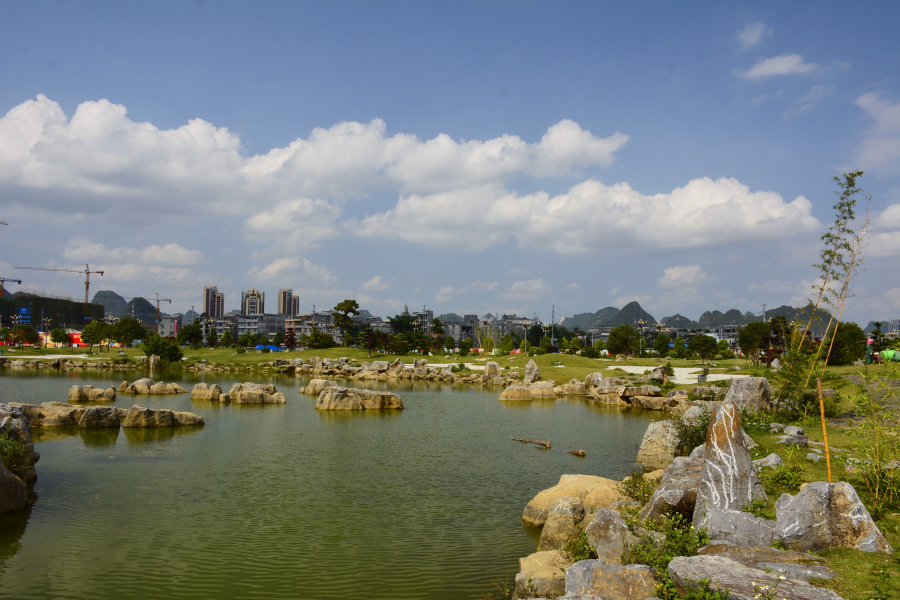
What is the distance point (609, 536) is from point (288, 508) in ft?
32.3

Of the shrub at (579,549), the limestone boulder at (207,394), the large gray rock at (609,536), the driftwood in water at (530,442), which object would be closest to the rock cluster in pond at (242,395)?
the limestone boulder at (207,394)

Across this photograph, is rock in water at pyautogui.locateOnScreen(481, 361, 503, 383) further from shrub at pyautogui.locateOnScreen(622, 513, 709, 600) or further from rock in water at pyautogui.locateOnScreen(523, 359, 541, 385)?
shrub at pyautogui.locateOnScreen(622, 513, 709, 600)

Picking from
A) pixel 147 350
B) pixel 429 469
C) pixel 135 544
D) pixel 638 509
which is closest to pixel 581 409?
pixel 429 469

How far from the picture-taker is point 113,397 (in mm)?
38750

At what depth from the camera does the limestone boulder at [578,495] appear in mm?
14391

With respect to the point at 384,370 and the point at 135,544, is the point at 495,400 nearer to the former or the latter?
the point at 384,370

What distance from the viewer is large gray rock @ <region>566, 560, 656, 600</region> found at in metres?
8.28

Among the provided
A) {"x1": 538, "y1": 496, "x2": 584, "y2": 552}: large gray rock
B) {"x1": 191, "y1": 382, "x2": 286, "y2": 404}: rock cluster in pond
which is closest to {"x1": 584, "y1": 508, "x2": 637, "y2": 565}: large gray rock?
{"x1": 538, "y1": 496, "x2": 584, "y2": 552}: large gray rock

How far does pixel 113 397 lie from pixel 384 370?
34138 mm

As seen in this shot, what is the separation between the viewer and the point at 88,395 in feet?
124

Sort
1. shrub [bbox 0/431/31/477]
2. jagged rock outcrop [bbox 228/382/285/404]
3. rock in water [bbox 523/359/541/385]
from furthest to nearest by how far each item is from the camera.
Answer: rock in water [bbox 523/359/541/385]
jagged rock outcrop [bbox 228/382/285/404]
shrub [bbox 0/431/31/477]

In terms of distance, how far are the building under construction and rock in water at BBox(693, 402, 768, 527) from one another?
630ft

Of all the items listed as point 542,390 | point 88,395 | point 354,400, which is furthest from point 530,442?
point 88,395

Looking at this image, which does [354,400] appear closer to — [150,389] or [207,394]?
[207,394]
